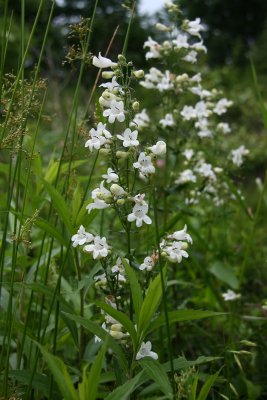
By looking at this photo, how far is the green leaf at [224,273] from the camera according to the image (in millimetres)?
2705

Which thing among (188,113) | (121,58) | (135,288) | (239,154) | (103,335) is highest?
(188,113)

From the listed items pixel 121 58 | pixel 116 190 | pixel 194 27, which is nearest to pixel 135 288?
pixel 116 190

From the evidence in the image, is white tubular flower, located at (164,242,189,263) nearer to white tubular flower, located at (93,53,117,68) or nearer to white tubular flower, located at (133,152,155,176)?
white tubular flower, located at (133,152,155,176)

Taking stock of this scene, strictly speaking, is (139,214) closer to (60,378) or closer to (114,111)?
(114,111)

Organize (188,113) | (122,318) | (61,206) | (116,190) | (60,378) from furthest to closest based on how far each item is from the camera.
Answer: (188,113)
(61,206)
(116,190)
(122,318)
(60,378)

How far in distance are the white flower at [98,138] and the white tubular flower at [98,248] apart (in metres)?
0.25

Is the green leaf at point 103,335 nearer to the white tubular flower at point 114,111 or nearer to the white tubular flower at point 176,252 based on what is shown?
the white tubular flower at point 176,252

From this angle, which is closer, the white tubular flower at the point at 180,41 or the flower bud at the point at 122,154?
the flower bud at the point at 122,154

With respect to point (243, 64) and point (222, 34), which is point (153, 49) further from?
point (222, 34)

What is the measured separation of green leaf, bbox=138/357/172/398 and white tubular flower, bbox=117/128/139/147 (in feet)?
1.86

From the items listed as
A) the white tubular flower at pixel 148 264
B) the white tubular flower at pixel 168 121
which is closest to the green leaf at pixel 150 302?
the white tubular flower at pixel 148 264

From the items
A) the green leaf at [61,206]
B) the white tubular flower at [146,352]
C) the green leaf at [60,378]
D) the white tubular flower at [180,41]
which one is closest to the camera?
the green leaf at [60,378]

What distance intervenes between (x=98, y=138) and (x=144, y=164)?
0.50 feet

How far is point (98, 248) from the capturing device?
1595mm
